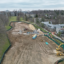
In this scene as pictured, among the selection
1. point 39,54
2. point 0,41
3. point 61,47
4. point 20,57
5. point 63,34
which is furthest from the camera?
point 63,34

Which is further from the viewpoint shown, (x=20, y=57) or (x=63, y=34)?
(x=63, y=34)

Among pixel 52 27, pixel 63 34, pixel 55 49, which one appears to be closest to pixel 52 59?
pixel 55 49

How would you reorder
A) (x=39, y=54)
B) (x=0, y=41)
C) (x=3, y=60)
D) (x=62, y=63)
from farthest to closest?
(x=0, y=41)
(x=39, y=54)
(x=3, y=60)
(x=62, y=63)

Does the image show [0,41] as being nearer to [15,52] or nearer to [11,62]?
[15,52]

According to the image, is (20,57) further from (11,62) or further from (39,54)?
(39,54)

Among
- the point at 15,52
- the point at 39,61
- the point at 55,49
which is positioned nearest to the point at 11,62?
the point at 15,52

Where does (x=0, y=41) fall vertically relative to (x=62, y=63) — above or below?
above

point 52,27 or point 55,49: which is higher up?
point 52,27

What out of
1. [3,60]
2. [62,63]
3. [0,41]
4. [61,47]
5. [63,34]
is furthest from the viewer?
[63,34]

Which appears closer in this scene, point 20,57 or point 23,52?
point 20,57
